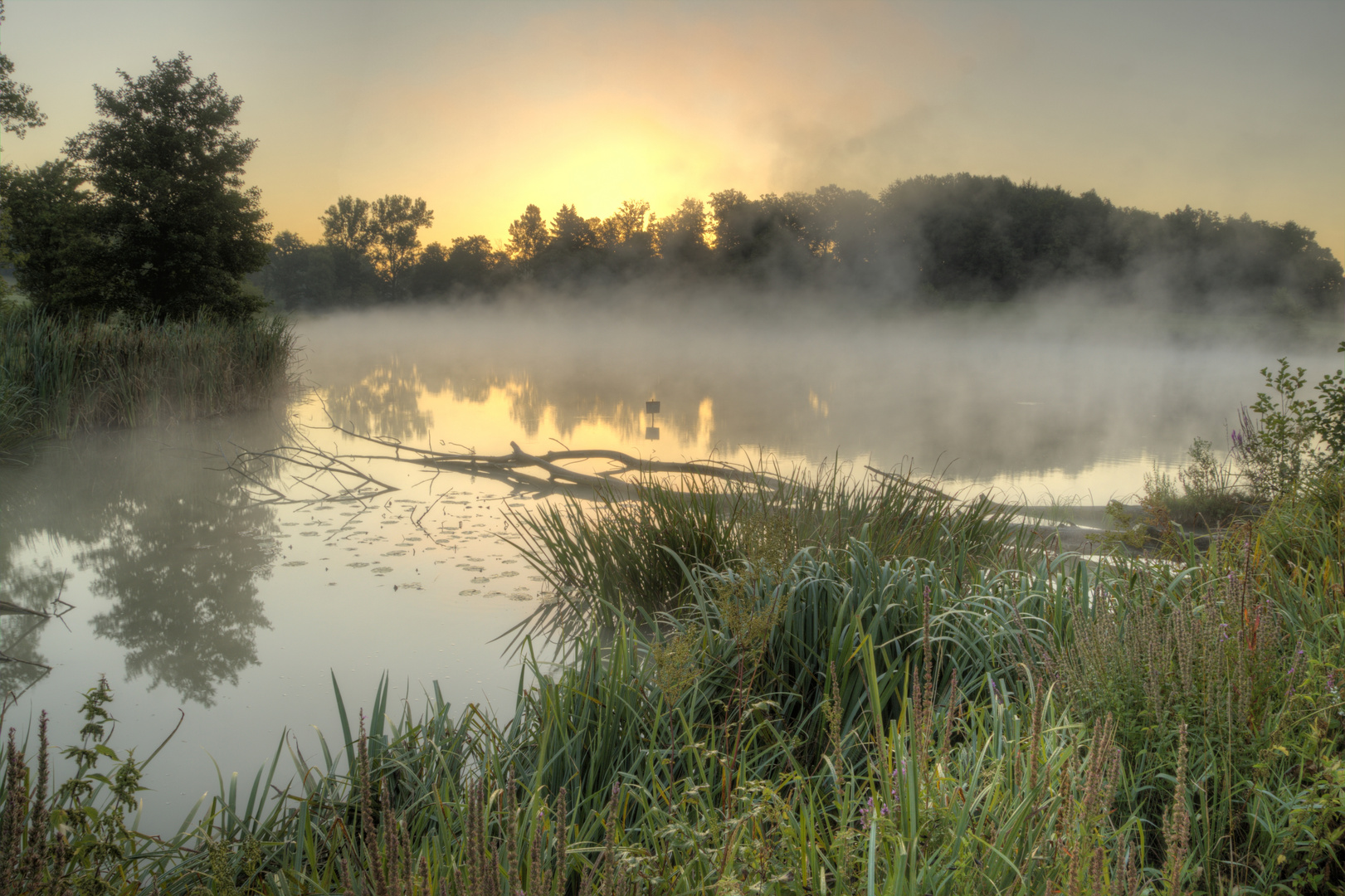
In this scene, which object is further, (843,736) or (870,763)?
(843,736)

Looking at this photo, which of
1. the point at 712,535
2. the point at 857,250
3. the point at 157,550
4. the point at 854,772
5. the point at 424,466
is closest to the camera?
the point at 854,772

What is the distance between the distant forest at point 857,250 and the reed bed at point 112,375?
3402 centimetres

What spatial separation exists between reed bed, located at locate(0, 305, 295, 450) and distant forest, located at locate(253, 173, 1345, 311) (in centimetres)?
3402

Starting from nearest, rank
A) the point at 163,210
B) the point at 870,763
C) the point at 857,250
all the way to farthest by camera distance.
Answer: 1. the point at 870,763
2. the point at 163,210
3. the point at 857,250

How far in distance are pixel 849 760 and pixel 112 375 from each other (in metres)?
11.4

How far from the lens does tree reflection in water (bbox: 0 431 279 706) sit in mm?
3953

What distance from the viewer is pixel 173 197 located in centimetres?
2075

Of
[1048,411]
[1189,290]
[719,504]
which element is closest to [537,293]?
[1189,290]

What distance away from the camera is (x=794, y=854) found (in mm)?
1567

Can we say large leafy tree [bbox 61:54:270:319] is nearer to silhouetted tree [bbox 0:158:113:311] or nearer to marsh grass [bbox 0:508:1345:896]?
silhouetted tree [bbox 0:158:113:311]

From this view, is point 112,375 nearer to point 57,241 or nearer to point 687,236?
point 57,241

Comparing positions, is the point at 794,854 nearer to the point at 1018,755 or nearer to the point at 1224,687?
the point at 1018,755

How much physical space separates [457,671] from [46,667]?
1996mm

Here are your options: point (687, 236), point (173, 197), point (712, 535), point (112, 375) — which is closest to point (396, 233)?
point (687, 236)
